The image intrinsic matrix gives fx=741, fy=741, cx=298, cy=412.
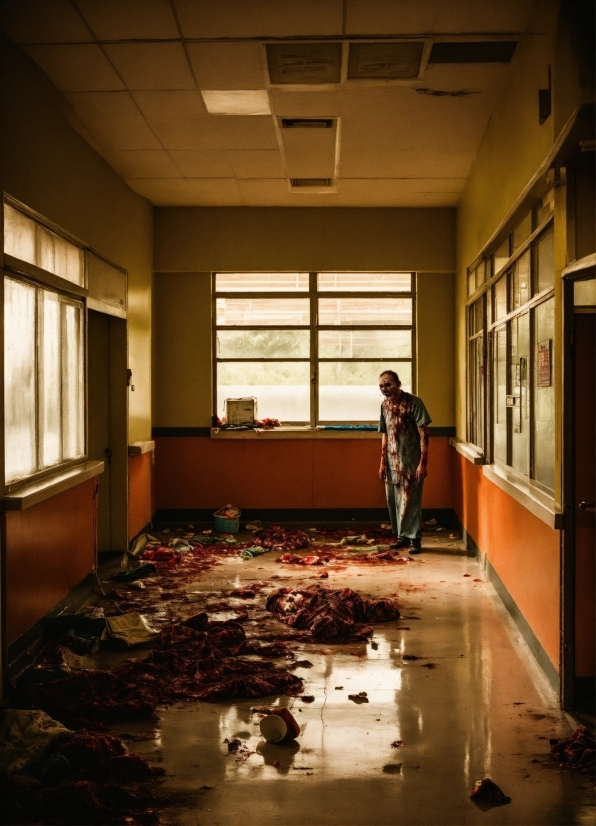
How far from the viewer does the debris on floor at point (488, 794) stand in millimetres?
2645

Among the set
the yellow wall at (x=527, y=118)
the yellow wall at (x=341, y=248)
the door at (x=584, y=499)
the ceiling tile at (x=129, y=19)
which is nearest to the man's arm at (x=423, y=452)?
the yellow wall at (x=341, y=248)

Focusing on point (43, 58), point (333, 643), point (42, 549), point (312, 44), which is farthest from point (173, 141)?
point (333, 643)

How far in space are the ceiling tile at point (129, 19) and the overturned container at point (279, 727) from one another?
343 centimetres

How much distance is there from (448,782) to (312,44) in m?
3.75

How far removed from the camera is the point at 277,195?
24.7 ft

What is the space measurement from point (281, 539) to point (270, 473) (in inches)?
43.5

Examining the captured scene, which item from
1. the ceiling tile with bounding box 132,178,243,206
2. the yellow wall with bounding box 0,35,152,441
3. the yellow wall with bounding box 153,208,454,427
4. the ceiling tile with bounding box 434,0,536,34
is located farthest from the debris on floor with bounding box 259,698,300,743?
the yellow wall with bounding box 153,208,454,427

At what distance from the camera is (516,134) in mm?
4430

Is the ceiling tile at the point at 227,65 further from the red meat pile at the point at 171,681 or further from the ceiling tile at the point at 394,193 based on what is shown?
the red meat pile at the point at 171,681

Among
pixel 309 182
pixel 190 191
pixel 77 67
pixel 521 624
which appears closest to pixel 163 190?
pixel 190 191

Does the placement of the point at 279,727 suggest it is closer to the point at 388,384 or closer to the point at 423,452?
the point at 423,452

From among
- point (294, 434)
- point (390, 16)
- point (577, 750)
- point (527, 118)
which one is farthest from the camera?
point (294, 434)

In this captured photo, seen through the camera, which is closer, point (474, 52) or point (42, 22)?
point (42, 22)

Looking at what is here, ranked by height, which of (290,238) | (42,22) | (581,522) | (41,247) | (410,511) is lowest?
(410,511)
